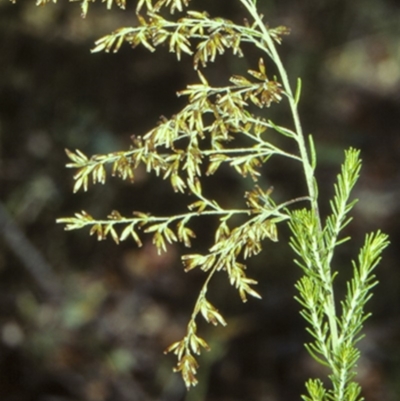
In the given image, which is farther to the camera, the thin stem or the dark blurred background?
the dark blurred background

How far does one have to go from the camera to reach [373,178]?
6.91 meters

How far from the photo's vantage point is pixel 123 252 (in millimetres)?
5715

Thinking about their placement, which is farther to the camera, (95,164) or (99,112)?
(99,112)

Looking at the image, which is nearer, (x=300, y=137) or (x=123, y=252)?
(x=300, y=137)

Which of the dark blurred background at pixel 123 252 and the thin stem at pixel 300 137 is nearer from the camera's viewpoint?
the thin stem at pixel 300 137

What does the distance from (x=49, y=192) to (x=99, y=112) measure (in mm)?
1037

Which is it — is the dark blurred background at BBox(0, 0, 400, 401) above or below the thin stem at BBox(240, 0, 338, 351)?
above

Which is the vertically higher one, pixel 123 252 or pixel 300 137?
pixel 123 252

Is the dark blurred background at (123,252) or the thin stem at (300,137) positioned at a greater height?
the dark blurred background at (123,252)

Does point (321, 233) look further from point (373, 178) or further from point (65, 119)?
point (373, 178)

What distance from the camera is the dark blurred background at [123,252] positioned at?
4.76 meters

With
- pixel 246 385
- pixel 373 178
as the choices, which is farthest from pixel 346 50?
pixel 246 385

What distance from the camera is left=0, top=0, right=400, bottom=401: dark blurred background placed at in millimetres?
4758

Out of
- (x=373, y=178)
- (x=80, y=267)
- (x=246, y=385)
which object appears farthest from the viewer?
(x=373, y=178)
